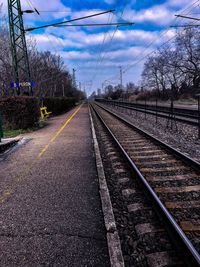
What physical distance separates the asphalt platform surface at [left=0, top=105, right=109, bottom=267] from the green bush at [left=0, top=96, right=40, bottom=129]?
280 inches

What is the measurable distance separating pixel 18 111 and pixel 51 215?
11.0m

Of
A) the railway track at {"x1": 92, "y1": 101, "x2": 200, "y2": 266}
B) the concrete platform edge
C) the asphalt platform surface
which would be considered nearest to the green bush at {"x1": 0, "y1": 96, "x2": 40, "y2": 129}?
the asphalt platform surface

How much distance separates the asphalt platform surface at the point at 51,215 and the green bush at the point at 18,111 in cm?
712

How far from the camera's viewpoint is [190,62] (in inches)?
2272

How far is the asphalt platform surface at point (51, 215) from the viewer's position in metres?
2.71

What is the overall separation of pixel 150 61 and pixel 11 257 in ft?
259

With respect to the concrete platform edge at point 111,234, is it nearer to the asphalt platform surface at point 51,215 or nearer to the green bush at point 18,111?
the asphalt platform surface at point 51,215

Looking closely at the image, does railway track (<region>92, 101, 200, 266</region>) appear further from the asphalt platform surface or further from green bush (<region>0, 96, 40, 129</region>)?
green bush (<region>0, 96, 40, 129</region>)

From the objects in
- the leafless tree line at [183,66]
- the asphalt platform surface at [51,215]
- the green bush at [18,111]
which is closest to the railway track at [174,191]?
the asphalt platform surface at [51,215]

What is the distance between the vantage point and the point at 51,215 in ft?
12.1

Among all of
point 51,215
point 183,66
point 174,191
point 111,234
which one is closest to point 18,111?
point 51,215

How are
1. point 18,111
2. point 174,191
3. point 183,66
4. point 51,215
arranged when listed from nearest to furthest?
1. point 51,215
2. point 174,191
3. point 18,111
4. point 183,66

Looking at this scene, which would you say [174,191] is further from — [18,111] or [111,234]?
[18,111]

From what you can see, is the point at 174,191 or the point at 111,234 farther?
the point at 174,191
